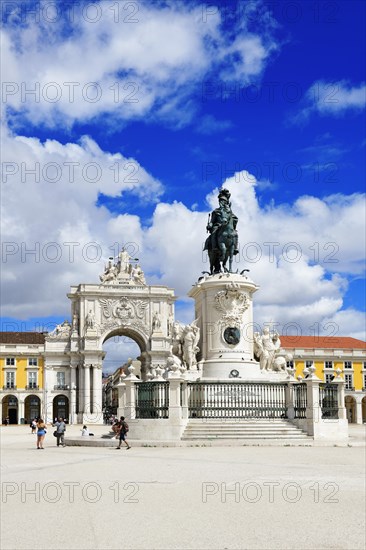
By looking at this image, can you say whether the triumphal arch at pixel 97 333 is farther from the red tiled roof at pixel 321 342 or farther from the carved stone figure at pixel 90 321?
the red tiled roof at pixel 321 342

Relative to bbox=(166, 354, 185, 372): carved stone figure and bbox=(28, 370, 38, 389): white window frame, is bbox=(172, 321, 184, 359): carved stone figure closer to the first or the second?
bbox=(166, 354, 185, 372): carved stone figure

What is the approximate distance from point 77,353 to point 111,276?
10321 mm

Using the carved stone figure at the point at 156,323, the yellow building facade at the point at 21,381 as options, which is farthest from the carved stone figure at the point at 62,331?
the carved stone figure at the point at 156,323

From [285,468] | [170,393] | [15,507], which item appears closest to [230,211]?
[170,393]

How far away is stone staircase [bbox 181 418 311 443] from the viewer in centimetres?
2164

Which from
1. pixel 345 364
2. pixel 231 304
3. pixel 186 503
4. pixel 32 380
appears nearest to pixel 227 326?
pixel 231 304

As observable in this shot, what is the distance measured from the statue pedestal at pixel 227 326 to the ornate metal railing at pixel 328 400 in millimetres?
2072

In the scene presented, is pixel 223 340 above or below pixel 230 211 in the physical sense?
below

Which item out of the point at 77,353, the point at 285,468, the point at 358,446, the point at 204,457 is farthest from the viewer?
the point at 77,353

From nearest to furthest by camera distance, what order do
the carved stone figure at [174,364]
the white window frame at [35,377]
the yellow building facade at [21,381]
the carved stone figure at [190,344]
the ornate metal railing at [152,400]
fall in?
the ornate metal railing at [152,400]
the carved stone figure at [174,364]
the carved stone figure at [190,344]
the yellow building facade at [21,381]
the white window frame at [35,377]

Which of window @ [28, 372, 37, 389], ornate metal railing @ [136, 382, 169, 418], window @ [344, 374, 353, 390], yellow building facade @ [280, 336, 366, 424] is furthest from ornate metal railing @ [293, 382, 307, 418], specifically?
window @ [28, 372, 37, 389]

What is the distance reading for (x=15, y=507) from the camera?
32.8 ft

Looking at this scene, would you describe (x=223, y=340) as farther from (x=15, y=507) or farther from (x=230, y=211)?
(x=15, y=507)

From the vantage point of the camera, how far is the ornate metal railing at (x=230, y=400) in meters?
23.0
